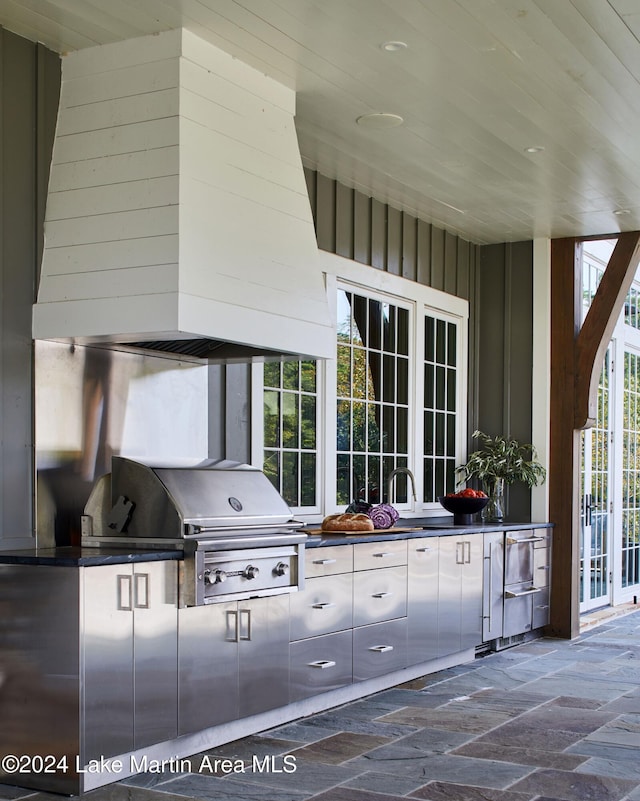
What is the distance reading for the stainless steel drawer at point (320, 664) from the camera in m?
4.91

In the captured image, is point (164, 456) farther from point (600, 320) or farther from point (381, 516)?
point (600, 320)

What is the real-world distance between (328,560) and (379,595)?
59 centimetres

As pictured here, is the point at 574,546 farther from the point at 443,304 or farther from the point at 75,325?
the point at 75,325

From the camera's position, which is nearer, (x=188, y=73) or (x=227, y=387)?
(x=188, y=73)

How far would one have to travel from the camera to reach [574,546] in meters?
7.77

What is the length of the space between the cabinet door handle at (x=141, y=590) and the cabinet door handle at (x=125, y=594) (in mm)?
25

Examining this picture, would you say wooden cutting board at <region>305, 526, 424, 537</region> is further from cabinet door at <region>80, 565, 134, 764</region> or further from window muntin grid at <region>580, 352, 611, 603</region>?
window muntin grid at <region>580, 352, 611, 603</region>

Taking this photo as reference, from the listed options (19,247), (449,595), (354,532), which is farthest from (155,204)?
(449,595)

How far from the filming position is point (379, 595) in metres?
5.64

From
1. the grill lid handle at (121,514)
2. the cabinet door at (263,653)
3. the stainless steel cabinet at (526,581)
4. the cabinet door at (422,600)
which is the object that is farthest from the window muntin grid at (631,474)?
the grill lid handle at (121,514)

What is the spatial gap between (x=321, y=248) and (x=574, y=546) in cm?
312

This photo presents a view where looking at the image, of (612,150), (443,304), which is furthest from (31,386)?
(443,304)

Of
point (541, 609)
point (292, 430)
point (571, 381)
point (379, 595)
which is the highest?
point (571, 381)

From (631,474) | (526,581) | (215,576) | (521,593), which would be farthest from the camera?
(631,474)
